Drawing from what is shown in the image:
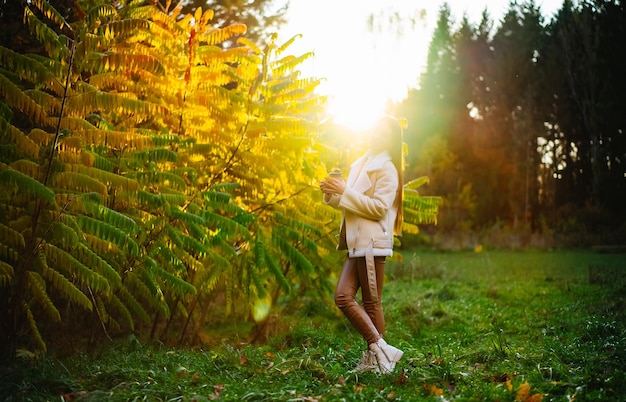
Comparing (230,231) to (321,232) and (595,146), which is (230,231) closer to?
(321,232)

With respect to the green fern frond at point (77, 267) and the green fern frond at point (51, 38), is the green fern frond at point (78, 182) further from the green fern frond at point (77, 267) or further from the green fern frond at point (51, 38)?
the green fern frond at point (51, 38)

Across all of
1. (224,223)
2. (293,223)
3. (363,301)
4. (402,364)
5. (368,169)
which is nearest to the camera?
(363,301)

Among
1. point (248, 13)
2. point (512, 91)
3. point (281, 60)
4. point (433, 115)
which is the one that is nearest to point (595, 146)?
point (512, 91)

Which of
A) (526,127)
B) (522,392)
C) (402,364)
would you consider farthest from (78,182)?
(526,127)

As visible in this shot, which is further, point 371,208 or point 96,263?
point 371,208

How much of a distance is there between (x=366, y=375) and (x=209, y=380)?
1.25 m

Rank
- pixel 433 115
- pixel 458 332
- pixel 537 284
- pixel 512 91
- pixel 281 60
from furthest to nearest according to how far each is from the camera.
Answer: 1. pixel 433 115
2. pixel 512 91
3. pixel 537 284
4. pixel 458 332
5. pixel 281 60

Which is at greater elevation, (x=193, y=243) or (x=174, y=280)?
(x=193, y=243)

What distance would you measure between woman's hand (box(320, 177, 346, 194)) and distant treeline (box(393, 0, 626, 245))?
714 inches

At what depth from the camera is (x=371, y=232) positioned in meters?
4.95

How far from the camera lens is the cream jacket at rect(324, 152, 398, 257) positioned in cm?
491

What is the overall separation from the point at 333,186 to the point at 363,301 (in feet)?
3.37

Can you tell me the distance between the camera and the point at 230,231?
5.46 metres

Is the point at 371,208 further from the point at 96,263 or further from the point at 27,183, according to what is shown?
the point at 27,183
